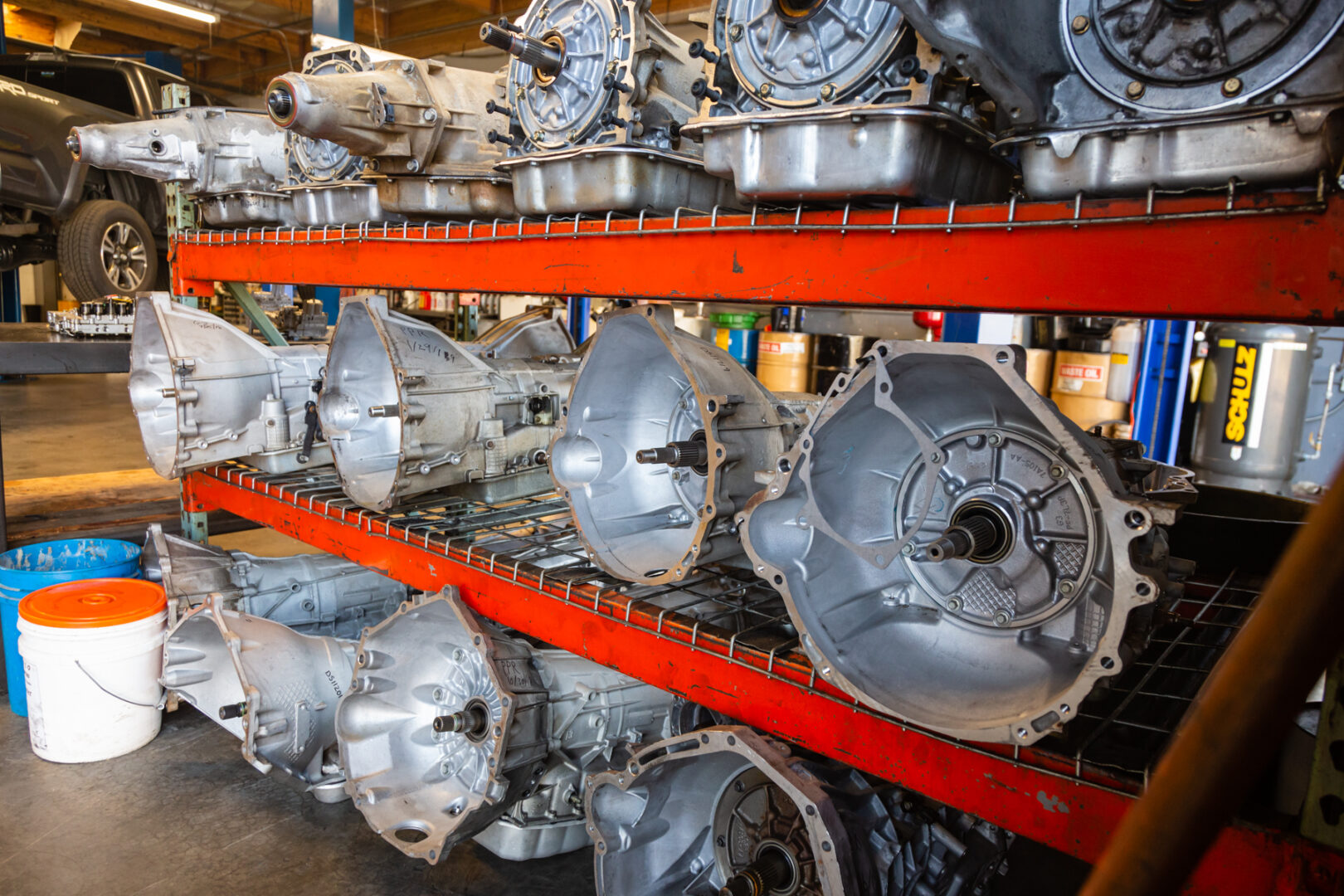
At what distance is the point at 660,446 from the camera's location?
221 cm

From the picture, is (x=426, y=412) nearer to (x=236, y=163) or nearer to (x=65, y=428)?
(x=236, y=163)

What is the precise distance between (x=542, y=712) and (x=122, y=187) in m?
6.86

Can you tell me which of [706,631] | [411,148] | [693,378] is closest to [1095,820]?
[706,631]

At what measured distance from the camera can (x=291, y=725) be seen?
2686mm

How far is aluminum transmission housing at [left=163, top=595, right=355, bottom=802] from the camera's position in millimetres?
2600

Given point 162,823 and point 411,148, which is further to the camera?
point 162,823

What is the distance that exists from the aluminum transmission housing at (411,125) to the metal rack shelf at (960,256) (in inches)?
6.5

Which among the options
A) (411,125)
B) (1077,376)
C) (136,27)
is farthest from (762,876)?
(136,27)

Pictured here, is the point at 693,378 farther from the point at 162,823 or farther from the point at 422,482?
the point at 162,823

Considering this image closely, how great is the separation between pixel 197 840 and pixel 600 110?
103 inches

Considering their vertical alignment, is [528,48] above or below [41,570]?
above

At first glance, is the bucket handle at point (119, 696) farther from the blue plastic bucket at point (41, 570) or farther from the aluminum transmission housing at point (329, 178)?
the aluminum transmission housing at point (329, 178)

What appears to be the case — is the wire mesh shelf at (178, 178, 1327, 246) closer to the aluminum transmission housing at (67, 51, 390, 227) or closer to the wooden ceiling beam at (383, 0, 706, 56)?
the aluminum transmission housing at (67, 51, 390, 227)

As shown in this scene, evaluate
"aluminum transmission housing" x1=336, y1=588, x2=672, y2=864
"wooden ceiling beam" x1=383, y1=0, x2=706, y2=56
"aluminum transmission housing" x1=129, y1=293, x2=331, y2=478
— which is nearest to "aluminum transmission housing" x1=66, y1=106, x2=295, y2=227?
"aluminum transmission housing" x1=129, y1=293, x2=331, y2=478
